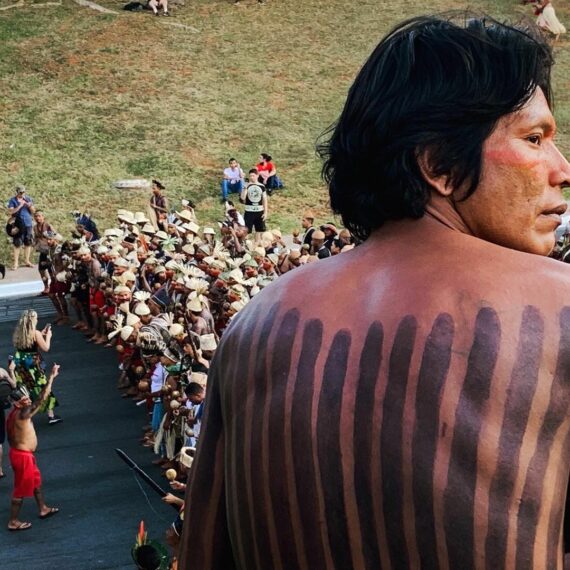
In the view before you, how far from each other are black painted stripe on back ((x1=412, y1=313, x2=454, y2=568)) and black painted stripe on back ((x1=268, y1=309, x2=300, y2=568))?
8.3 inches

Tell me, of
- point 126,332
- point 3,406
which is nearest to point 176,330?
point 126,332

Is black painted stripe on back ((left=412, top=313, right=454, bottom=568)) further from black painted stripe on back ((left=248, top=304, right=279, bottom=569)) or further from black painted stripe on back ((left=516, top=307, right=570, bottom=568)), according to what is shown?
black painted stripe on back ((left=248, top=304, right=279, bottom=569))

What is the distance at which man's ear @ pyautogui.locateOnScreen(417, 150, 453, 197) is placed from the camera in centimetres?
175

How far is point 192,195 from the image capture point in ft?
100.0

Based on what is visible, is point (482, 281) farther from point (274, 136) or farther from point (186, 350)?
point (274, 136)

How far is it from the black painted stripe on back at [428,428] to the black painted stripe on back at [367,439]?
7 centimetres

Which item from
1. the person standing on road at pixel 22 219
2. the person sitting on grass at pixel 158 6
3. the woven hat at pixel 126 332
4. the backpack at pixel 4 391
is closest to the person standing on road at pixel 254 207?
the person standing on road at pixel 22 219

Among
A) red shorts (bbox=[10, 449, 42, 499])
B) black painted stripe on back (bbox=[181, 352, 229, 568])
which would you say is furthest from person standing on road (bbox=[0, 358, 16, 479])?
black painted stripe on back (bbox=[181, 352, 229, 568])

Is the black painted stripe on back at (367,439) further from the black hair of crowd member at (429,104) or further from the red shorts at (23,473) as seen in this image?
the red shorts at (23,473)

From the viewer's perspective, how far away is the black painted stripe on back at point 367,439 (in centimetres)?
167

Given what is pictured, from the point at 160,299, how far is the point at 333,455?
13900 mm

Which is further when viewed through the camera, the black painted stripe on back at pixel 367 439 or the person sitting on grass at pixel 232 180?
the person sitting on grass at pixel 232 180

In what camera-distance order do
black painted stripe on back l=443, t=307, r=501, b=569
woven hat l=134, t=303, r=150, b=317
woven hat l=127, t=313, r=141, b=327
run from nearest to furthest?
black painted stripe on back l=443, t=307, r=501, b=569 < woven hat l=127, t=313, r=141, b=327 < woven hat l=134, t=303, r=150, b=317

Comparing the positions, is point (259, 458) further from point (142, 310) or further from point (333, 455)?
point (142, 310)
